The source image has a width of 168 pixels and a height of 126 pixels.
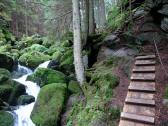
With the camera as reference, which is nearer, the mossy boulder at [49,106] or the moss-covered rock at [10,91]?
the mossy boulder at [49,106]

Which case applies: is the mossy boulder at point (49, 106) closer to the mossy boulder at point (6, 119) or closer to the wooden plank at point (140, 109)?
the mossy boulder at point (6, 119)

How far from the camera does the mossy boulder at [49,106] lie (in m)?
8.46

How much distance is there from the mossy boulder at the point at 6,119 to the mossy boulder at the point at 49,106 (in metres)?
0.89

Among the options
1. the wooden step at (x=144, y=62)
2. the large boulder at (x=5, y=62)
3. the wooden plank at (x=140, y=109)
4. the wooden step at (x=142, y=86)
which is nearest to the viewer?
the wooden plank at (x=140, y=109)

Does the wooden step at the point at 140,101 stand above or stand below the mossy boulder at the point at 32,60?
below

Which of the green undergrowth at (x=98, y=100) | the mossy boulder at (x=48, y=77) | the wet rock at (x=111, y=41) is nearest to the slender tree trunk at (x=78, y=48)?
the green undergrowth at (x=98, y=100)

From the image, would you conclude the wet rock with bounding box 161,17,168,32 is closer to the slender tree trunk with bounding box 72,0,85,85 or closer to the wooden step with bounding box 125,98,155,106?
the slender tree trunk with bounding box 72,0,85,85

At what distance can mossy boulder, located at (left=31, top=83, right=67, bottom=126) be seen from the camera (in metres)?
8.46

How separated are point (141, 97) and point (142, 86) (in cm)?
58

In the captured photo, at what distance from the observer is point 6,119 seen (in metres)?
8.95

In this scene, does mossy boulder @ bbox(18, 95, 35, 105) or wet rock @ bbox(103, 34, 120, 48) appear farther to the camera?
mossy boulder @ bbox(18, 95, 35, 105)

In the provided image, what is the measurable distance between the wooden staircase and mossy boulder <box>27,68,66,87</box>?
4540mm

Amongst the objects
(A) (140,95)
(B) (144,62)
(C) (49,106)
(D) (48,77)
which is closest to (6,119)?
(C) (49,106)

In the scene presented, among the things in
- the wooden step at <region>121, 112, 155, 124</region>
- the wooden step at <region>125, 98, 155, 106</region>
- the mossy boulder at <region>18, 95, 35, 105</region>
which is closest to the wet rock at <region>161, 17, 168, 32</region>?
the wooden step at <region>125, 98, 155, 106</region>
